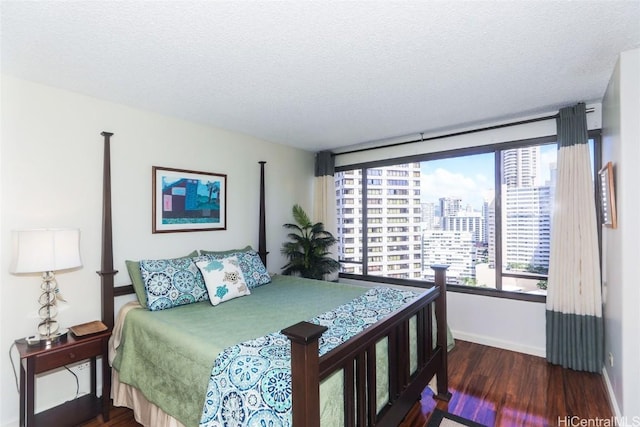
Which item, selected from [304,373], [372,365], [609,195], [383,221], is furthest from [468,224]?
[304,373]

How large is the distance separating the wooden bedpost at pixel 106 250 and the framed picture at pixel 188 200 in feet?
1.33

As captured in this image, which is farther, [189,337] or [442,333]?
[442,333]

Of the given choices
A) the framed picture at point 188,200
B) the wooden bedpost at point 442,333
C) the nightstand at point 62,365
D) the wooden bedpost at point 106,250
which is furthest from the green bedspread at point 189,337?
the framed picture at point 188,200

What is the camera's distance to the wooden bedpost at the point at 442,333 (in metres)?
2.43

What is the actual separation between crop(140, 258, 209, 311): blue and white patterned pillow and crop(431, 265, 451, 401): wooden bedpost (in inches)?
78.0

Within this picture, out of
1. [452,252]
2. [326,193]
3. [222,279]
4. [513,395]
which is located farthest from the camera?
[326,193]

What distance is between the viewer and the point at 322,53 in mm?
1893

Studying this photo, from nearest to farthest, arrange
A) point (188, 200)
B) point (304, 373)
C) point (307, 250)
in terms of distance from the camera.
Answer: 1. point (304, 373)
2. point (188, 200)
3. point (307, 250)

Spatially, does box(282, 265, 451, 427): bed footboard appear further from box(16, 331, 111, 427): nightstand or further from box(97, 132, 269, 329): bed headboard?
box(97, 132, 269, 329): bed headboard

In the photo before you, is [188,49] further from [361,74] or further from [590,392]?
[590,392]

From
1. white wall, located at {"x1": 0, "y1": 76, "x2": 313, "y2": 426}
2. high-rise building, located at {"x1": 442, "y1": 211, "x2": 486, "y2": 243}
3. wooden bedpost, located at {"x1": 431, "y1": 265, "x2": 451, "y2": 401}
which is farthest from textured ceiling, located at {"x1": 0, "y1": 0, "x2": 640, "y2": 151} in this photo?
wooden bedpost, located at {"x1": 431, "y1": 265, "x2": 451, "y2": 401}

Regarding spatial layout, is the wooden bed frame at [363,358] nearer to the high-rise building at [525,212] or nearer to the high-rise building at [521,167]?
the high-rise building at [525,212]

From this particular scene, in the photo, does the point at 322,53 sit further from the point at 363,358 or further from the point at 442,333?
the point at 442,333

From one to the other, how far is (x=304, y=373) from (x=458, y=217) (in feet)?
10.3
